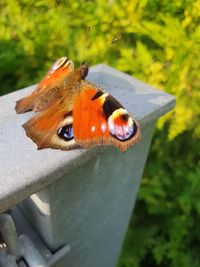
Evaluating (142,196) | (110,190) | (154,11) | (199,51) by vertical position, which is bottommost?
(142,196)

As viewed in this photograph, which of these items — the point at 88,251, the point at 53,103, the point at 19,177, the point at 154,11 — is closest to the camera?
the point at 19,177

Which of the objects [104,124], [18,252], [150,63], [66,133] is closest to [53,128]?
[66,133]

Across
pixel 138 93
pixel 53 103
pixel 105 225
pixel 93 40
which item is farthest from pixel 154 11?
pixel 105 225

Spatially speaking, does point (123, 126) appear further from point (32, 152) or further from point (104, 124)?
point (32, 152)

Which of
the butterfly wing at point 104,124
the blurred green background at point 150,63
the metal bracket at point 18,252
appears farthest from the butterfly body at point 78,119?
the blurred green background at point 150,63

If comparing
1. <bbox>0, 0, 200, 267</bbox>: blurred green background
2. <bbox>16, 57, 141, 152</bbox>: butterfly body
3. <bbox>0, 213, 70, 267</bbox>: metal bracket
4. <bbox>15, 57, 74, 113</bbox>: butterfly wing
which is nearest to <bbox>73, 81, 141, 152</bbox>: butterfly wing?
<bbox>16, 57, 141, 152</bbox>: butterfly body

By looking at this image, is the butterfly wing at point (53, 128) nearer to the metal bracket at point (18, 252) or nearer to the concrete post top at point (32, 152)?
the concrete post top at point (32, 152)

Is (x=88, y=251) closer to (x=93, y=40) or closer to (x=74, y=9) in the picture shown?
(x=93, y=40)
